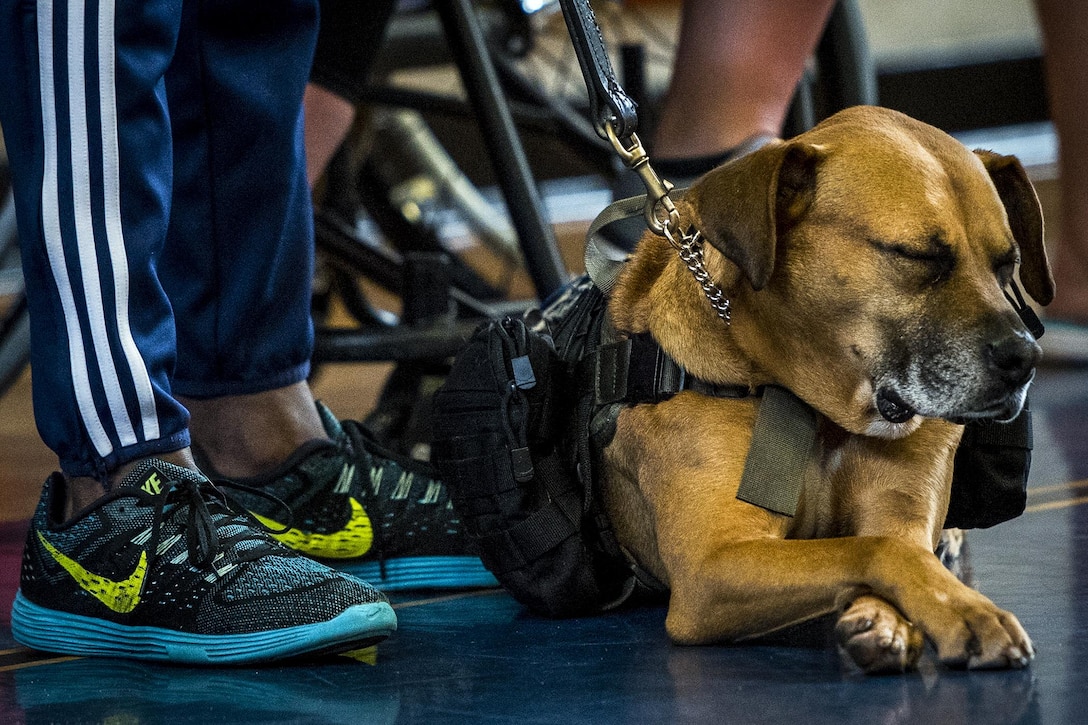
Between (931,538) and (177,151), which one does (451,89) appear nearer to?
(177,151)

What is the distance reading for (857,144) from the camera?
1501 millimetres

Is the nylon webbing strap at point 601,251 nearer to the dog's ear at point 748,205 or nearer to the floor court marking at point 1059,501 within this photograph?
the dog's ear at point 748,205

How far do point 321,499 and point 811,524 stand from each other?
68cm

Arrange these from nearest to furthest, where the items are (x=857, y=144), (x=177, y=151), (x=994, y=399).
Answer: (x=994, y=399) → (x=857, y=144) → (x=177, y=151)

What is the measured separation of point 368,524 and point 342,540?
40mm

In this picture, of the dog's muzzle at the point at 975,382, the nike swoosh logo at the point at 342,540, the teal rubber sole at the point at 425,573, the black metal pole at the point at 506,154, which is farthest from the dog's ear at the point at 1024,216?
the black metal pole at the point at 506,154

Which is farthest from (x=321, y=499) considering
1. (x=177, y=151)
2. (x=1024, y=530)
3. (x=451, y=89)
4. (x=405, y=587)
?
(x=451, y=89)

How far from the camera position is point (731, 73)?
2.43 m

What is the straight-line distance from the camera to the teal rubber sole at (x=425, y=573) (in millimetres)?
1873

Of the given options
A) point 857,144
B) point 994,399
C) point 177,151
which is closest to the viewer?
point 994,399

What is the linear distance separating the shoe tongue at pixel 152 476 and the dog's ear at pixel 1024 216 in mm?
976

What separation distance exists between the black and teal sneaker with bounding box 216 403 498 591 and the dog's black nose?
2.52 feet

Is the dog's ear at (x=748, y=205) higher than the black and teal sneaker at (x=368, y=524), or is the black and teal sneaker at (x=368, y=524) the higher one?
the dog's ear at (x=748, y=205)

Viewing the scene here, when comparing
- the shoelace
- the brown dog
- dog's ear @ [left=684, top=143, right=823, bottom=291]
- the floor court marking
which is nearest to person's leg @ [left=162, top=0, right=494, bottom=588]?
the shoelace
